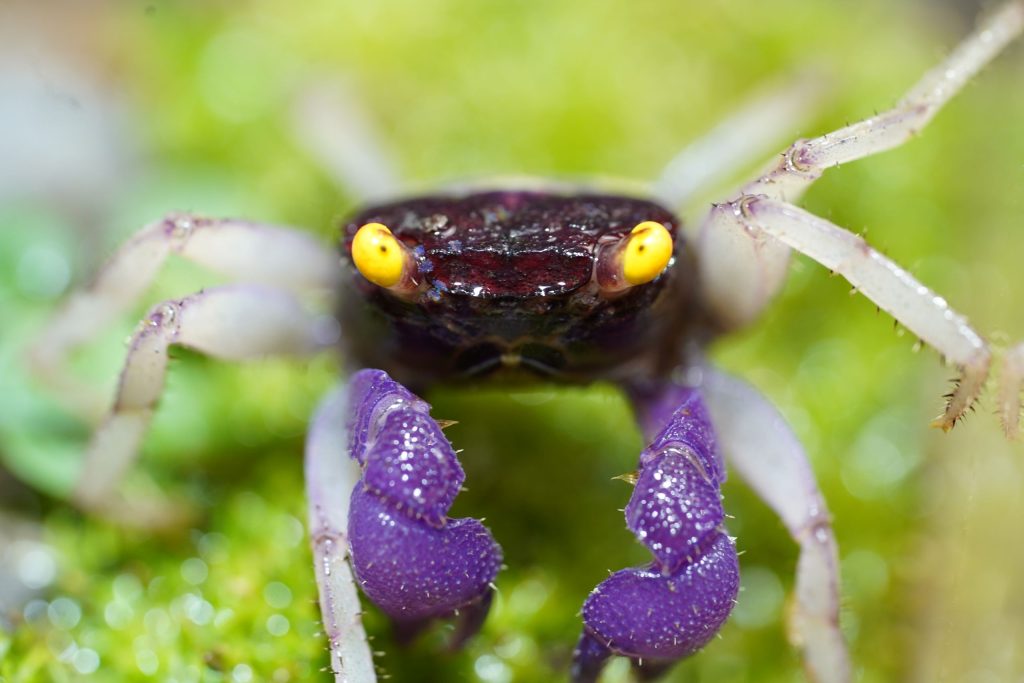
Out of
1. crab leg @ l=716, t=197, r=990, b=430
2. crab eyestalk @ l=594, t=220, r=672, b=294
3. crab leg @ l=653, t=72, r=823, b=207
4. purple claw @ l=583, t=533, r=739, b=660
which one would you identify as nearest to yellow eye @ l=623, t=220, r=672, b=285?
crab eyestalk @ l=594, t=220, r=672, b=294

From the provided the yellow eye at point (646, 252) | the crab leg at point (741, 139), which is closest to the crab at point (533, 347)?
the yellow eye at point (646, 252)

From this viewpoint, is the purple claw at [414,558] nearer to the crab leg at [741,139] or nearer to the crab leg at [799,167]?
Result: the crab leg at [799,167]

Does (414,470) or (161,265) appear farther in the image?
(161,265)

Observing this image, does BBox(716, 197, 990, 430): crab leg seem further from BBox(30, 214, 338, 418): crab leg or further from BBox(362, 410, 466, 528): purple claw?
BBox(30, 214, 338, 418): crab leg

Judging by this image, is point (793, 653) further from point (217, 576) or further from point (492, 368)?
point (217, 576)

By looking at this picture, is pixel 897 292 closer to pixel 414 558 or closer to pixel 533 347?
pixel 533 347

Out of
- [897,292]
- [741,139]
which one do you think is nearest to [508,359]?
[897,292]
